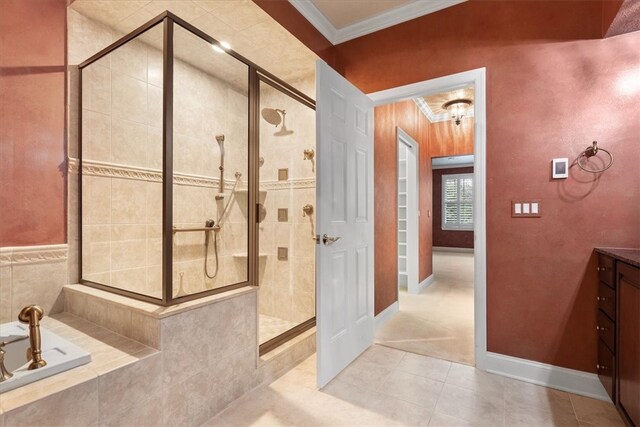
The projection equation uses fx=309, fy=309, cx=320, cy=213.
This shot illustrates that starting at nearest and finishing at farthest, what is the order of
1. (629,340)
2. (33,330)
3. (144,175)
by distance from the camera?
(33,330)
(629,340)
(144,175)

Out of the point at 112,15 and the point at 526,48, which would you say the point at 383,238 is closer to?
the point at 526,48

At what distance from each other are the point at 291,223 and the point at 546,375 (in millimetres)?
2284

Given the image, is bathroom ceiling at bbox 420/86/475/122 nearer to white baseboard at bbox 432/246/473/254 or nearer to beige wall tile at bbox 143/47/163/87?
beige wall tile at bbox 143/47/163/87

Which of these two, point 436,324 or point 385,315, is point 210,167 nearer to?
point 385,315

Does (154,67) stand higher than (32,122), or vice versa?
(154,67)

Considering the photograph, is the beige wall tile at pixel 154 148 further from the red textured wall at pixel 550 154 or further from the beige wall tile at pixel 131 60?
the red textured wall at pixel 550 154

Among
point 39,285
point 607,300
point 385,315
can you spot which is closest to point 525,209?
point 607,300

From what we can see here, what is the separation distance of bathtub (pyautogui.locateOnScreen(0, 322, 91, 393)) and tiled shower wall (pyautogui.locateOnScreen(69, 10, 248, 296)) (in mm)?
456

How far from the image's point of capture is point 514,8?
2.16 meters

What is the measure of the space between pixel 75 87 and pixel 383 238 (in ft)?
9.34

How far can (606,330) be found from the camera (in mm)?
1781

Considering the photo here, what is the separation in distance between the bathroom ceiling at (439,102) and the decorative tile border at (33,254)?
4.18 meters

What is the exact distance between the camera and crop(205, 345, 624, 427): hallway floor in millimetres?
1685

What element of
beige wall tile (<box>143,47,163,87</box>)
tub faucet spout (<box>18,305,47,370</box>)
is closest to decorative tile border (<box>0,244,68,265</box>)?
tub faucet spout (<box>18,305,47,370</box>)
